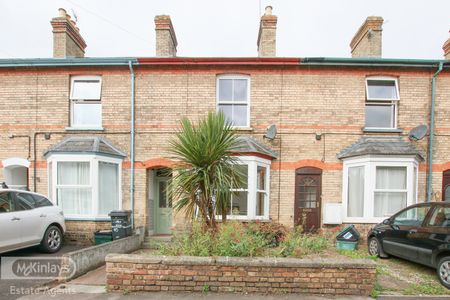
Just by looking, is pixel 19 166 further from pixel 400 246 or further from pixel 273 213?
pixel 400 246

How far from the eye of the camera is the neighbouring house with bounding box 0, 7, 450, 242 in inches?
301

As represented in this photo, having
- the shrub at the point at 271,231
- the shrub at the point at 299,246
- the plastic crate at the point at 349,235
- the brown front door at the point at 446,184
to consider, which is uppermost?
the brown front door at the point at 446,184

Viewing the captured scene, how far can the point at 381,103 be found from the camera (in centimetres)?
802

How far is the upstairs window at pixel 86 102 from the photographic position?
818cm

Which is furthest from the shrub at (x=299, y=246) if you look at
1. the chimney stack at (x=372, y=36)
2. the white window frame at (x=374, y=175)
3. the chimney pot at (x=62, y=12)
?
the chimney pot at (x=62, y=12)

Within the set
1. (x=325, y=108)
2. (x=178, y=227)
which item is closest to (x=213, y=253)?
(x=178, y=227)

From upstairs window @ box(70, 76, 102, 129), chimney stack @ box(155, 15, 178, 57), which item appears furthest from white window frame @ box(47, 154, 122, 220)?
chimney stack @ box(155, 15, 178, 57)

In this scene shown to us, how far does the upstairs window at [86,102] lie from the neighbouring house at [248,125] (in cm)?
3

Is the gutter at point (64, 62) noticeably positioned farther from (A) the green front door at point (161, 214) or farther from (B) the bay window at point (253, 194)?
(B) the bay window at point (253, 194)

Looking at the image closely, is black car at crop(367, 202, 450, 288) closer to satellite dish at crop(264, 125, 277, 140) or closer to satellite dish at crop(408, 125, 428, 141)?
satellite dish at crop(408, 125, 428, 141)

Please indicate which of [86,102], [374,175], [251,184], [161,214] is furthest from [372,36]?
[86,102]

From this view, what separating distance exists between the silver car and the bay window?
479 cm

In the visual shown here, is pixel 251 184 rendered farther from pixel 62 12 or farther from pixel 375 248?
pixel 62 12

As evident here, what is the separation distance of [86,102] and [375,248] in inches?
391
